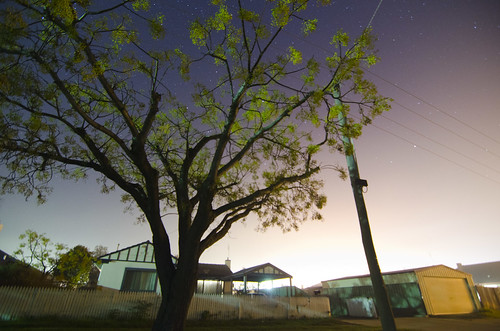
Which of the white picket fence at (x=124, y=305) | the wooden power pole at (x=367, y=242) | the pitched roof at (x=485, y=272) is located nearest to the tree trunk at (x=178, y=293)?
the wooden power pole at (x=367, y=242)

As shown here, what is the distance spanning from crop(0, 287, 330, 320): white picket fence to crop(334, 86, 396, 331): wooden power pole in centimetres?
1224

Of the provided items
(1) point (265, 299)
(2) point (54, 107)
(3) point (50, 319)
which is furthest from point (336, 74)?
(3) point (50, 319)

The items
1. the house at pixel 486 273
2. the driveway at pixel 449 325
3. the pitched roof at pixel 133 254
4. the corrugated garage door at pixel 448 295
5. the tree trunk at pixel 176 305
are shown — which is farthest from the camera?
the house at pixel 486 273

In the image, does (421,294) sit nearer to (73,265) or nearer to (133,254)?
(133,254)

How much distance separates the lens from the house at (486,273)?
55.5 metres

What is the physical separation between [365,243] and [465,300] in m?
24.6

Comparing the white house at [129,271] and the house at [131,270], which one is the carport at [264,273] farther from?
the white house at [129,271]

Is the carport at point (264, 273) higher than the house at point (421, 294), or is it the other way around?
the carport at point (264, 273)

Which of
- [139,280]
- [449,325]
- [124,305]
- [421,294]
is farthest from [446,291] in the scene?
[139,280]

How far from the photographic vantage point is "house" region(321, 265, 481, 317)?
19.3 metres

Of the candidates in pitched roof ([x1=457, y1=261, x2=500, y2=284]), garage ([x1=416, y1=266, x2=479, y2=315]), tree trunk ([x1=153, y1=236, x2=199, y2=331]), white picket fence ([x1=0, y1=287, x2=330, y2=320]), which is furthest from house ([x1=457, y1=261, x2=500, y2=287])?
tree trunk ([x1=153, y1=236, x2=199, y2=331])

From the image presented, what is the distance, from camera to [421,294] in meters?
19.1

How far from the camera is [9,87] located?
5738 mm

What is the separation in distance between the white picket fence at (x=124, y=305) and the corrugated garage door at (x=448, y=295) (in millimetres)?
9442
